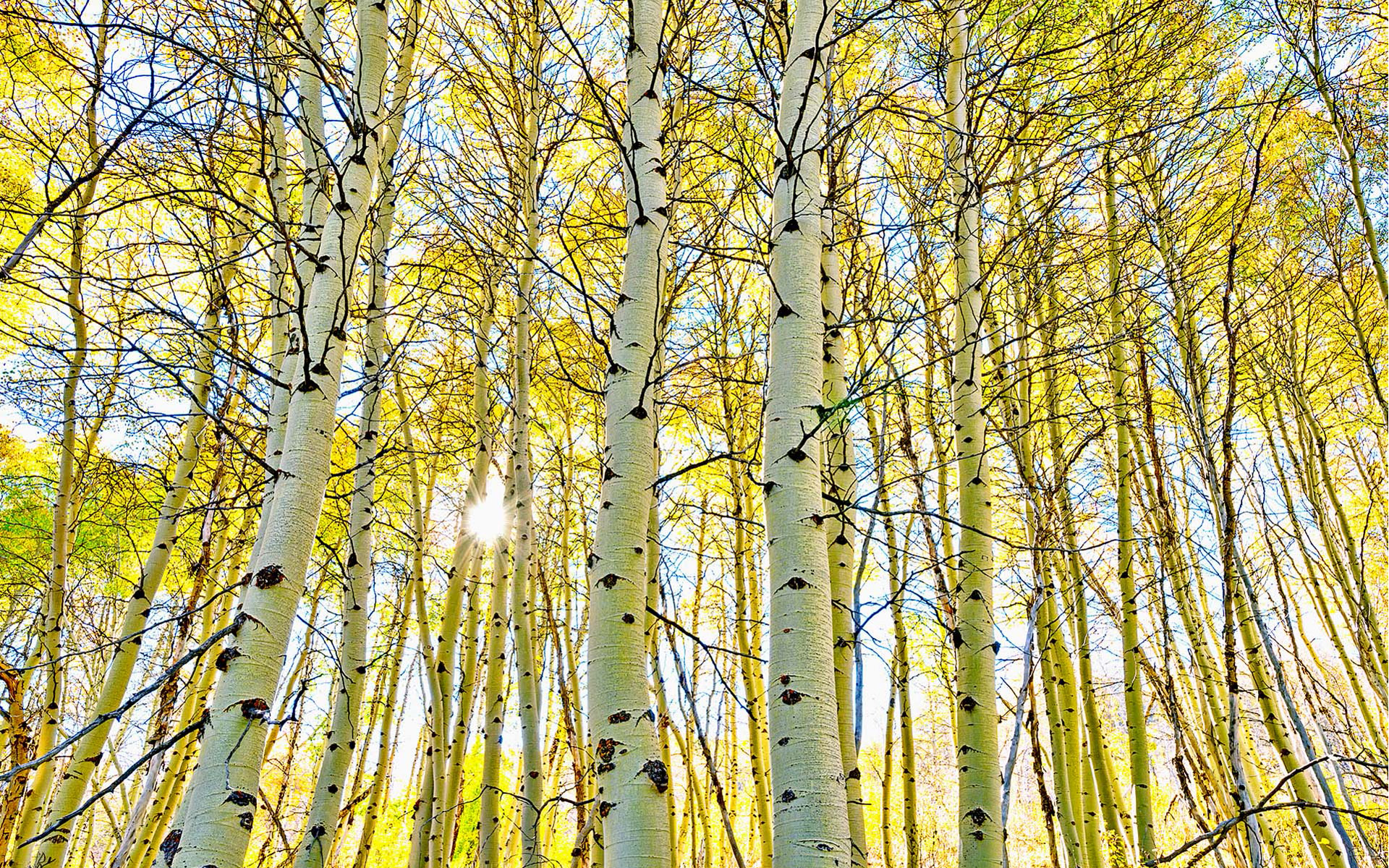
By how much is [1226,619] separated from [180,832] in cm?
245

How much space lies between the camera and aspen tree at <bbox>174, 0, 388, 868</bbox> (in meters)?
1.74

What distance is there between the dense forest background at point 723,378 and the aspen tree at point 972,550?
15mm

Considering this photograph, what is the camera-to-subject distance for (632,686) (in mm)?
1823

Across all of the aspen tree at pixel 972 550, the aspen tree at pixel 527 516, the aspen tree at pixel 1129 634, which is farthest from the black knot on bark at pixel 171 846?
the aspen tree at pixel 1129 634

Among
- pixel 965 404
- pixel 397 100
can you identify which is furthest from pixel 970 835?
pixel 397 100

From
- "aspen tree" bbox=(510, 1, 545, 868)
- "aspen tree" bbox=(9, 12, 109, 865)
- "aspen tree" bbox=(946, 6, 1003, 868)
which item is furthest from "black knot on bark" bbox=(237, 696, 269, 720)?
"aspen tree" bbox=(9, 12, 109, 865)

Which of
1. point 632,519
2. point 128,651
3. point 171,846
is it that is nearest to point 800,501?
point 632,519

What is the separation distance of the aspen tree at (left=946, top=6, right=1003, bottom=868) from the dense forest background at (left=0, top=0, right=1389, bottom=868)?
0.6 inches

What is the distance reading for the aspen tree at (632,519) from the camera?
170cm

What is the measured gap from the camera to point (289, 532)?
2.00 meters

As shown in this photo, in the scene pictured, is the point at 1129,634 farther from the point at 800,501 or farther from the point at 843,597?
the point at 800,501

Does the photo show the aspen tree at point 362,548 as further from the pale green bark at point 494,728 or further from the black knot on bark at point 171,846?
the black knot on bark at point 171,846

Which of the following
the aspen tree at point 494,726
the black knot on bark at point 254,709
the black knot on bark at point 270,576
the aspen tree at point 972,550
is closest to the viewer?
the black knot on bark at point 254,709

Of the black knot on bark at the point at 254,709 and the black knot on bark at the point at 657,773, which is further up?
the black knot on bark at the point at 254,709
